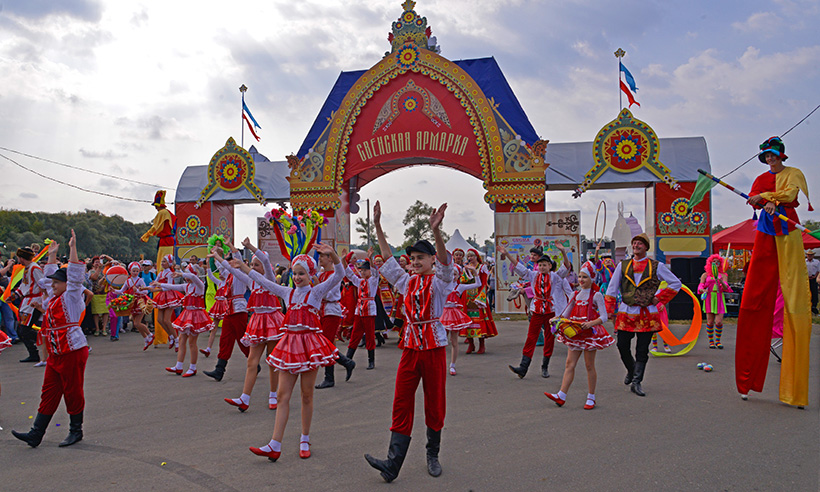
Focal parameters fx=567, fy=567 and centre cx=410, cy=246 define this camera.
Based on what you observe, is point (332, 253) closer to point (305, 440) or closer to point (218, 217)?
point (305, 440)

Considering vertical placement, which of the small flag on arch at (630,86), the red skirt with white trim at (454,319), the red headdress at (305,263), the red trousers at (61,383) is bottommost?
the red trousers at (61,383)

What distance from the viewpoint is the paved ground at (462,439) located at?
441cm

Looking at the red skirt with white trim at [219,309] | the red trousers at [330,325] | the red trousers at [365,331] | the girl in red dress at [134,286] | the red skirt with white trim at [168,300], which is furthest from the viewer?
the girl in red dress at [134,286]

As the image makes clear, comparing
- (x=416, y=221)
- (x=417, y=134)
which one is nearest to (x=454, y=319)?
(x=417, y=134)

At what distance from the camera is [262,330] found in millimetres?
6859

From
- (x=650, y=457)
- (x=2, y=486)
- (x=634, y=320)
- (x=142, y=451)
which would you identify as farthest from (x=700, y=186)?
(x=2, y=486)

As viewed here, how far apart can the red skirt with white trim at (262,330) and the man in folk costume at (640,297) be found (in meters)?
4.27

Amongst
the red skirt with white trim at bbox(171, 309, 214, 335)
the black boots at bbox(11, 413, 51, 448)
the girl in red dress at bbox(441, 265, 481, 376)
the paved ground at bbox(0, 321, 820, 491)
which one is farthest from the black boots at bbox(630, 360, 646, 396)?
the black boots at bbox(11, 413, 51, 448)

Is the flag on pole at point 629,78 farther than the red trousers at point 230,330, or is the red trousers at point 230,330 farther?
the flag on pole at point 629,78

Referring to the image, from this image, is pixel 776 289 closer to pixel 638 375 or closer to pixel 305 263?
pixel 638 375

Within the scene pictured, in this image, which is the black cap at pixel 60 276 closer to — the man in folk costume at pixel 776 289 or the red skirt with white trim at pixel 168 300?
the red skirt with white trim at pixel 168 300

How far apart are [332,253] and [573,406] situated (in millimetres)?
3582

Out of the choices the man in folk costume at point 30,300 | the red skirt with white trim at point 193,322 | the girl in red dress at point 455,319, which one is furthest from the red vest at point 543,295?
the man in folk costume at point 30,300

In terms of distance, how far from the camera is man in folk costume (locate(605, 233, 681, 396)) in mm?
7082
